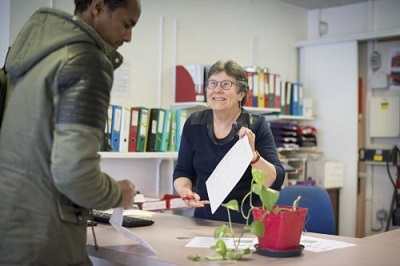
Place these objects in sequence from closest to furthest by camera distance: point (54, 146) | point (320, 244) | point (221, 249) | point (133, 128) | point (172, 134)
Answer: point (54, 146) → point (221, 249) → point (320, 244) → point (133, 128) → point (172, 134)

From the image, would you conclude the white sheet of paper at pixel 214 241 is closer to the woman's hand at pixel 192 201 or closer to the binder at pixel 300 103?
the woman's hand at pixel 192 201

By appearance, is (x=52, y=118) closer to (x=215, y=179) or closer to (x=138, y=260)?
(x=138, y=260)

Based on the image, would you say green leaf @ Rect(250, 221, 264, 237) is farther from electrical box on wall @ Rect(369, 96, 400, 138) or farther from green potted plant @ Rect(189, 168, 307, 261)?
electrical box on wall @ Rect(369, 96, 400, 138)

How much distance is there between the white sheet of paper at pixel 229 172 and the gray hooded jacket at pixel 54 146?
0.57 metres

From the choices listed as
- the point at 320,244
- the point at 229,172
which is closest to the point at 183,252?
the point at 229,172

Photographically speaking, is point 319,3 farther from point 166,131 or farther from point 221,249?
point 221,249

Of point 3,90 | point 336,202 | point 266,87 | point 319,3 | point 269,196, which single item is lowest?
point 336,202

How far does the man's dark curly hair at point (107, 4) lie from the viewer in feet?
4.09

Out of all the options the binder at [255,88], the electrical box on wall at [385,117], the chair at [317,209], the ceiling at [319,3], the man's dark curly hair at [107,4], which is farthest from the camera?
the ceiling at [319,3]

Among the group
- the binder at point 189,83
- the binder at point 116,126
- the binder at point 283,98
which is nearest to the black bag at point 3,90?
the binder at point 116,126

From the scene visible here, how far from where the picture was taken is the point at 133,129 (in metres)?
3.51

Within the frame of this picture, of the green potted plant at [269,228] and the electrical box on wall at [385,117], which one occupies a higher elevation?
the electrical box on wall at [385,117]

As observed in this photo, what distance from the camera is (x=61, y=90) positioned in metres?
1.13

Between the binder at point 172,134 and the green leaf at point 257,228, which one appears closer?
the green leaf at point 257,228
